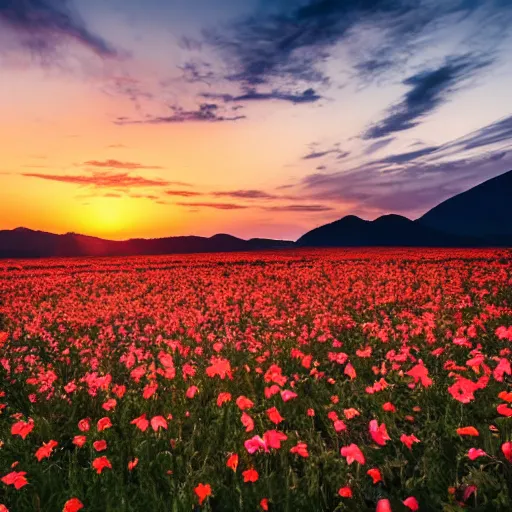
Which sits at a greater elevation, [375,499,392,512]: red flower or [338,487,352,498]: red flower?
[375,499,392,512]: red flower

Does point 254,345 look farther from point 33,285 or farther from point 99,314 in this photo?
point 33,285

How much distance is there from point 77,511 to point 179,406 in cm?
195

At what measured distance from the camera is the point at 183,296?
15062mm

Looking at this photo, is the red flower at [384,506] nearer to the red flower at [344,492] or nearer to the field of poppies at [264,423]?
the field of poppies at [264,423]

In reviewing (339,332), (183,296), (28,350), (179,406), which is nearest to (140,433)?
(179,406)

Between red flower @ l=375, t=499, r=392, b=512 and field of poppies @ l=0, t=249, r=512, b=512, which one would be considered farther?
field of poppies @ l=0, t=249, r=512, b=512

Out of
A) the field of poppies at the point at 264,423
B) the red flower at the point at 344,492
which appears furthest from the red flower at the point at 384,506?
the red flower at the point at 344,492

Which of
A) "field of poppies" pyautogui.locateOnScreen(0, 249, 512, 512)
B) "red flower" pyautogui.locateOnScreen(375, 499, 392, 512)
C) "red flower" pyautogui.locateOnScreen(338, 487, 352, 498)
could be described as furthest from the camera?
"field of poppies" pyautogui.locateOnScreen(0, 249, 512, 512)

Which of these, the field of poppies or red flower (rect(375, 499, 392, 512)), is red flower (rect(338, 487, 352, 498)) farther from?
red flower (rect(375, 499, 392, 512))

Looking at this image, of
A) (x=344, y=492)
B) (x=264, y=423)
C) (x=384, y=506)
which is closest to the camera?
(x=384, y=506)

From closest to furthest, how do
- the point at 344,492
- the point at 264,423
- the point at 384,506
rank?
the point at 384,506 < the point at 344,492 < the point at 264,423

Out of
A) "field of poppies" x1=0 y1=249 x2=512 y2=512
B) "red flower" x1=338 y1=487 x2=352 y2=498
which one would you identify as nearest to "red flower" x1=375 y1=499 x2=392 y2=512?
"field of poppies" x1=0 y1=249 x2=512 y2=512

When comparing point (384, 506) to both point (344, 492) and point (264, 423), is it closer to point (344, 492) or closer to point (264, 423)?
point (344, 492)

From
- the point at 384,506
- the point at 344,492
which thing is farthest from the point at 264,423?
the point at 384,506
